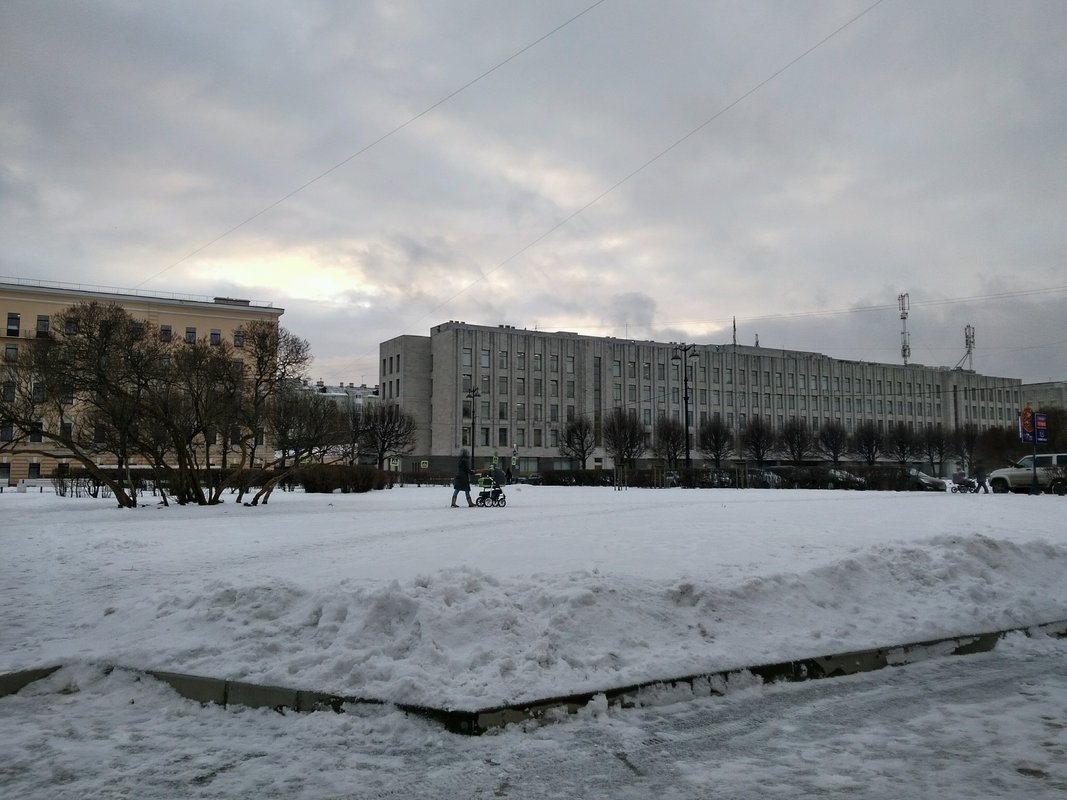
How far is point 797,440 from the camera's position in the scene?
307 ft

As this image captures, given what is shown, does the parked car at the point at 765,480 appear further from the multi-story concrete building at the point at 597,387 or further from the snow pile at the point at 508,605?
the multi-story concrete building at the point at 597,387

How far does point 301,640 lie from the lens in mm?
6707

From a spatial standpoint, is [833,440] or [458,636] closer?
[458,636]

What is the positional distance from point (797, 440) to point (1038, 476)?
192ft

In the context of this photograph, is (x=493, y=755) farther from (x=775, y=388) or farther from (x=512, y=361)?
(x=775, y=388)

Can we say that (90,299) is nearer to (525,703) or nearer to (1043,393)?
(525,703)

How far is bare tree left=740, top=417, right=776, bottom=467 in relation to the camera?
90.2 m

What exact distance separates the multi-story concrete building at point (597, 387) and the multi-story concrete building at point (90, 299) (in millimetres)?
20398

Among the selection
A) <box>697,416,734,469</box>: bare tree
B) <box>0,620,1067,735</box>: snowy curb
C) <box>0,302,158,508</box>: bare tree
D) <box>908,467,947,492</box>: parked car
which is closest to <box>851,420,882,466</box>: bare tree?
<box>697,416,734,469</box>: bare tree

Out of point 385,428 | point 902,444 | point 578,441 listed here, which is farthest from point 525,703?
point 902,444

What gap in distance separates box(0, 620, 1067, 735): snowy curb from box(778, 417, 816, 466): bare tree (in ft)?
295

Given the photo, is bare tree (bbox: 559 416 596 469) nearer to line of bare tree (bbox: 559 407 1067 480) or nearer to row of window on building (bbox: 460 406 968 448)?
line of bare tree (bbox: 559 407 1067 480)

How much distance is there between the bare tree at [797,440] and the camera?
93.5 metres

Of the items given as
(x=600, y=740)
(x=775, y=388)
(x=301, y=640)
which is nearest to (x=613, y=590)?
(x=600, y=740)
